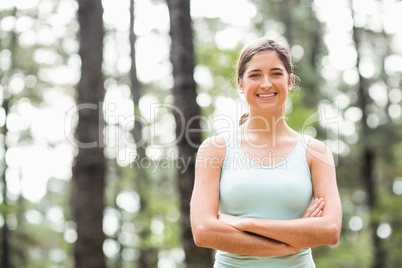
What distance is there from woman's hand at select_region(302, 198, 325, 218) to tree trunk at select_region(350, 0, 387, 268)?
42.6ft

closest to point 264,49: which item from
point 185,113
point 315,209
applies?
point 315,209

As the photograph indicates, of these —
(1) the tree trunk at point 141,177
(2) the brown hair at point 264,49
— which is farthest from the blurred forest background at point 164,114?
(2) the brown hair at point 264,49

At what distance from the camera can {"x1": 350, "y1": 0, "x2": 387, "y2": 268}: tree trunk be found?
1424 centimetres

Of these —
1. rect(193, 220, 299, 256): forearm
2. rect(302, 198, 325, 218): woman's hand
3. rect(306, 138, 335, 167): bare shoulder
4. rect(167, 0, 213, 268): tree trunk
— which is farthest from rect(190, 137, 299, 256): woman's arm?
rect(167, 0, 213, 268): tree trunk

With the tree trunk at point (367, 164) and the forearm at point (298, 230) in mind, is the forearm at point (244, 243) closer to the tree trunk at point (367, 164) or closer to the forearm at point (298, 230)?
the forearm at point (298, 230)

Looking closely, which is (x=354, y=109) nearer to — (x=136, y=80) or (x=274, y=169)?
(x=136, y=80)

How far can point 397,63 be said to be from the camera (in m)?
16.4

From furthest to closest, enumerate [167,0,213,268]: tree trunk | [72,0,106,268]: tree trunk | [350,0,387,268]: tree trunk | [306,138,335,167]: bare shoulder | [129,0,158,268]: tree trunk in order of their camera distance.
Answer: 1. [350,0,387,268]: tree trunk
2. [129,0,158,268]: tree trunk
3. [72,0,106,268]: tree trunk
4. [167,0,213,268]: tree trunk
5. [306,138,335,167]: bare shoulder

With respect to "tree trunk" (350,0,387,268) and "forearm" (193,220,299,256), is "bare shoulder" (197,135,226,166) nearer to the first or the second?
"forearm" (193,220,299,256)

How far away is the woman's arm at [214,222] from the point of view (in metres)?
2.02

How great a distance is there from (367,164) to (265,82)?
1416cm

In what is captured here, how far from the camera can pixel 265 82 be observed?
2213 millimetres

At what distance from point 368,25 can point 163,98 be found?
7552 mm

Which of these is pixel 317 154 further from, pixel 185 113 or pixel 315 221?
pixel 185 113
